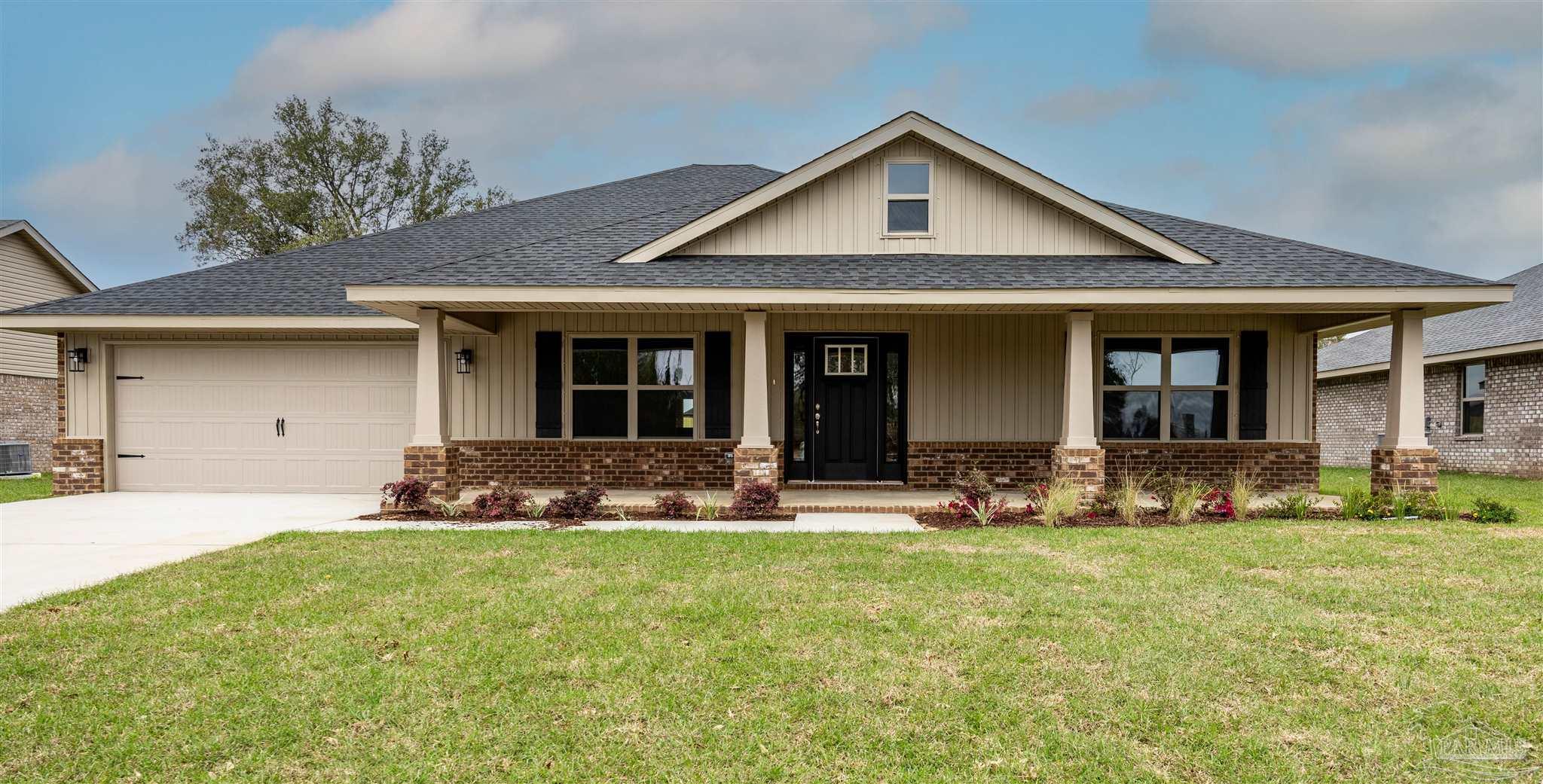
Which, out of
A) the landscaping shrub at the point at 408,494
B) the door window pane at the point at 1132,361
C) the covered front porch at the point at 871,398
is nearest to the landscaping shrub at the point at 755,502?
the covered front porch at the point at 871,398

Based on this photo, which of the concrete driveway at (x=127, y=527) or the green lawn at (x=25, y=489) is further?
the green lawn at (x=25, y=489)

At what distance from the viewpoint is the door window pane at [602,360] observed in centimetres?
1169

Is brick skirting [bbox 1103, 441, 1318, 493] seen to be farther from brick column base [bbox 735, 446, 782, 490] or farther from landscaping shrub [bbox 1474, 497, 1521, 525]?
brick column base [bbox 735, 446, 782, 490]

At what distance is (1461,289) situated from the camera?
8.95 meters

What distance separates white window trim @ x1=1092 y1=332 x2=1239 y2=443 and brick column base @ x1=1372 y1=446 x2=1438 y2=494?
7.13 feet

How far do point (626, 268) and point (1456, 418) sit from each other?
18.4 m

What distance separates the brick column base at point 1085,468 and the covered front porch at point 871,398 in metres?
1.84

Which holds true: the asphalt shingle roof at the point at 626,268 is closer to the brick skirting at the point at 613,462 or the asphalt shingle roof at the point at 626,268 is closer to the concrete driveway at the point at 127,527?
the concrete driveway at the point at 127,527

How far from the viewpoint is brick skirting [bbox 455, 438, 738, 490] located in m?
11.6

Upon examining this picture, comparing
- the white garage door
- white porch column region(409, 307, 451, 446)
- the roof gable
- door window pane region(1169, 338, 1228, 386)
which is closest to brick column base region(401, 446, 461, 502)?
white porch column region(409, 307, 451, 446)

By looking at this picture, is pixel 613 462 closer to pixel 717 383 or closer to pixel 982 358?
pixel 717 383

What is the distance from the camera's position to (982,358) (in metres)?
11.6

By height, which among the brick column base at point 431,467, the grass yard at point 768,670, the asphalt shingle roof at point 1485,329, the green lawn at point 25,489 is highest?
the asphalt shingle roof at point 1485,329

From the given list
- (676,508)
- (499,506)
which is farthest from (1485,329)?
(499,506)
